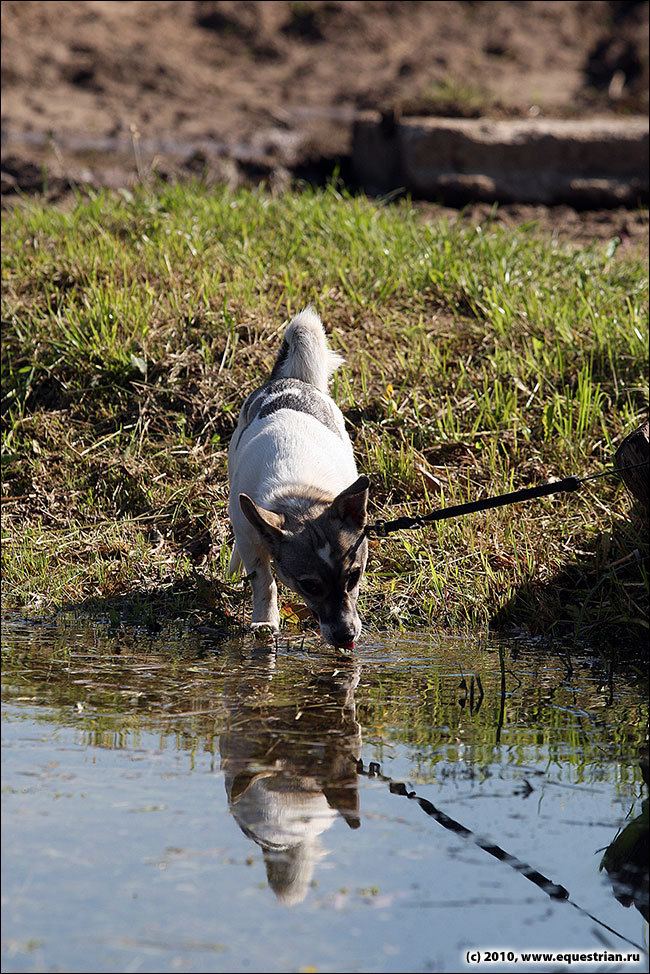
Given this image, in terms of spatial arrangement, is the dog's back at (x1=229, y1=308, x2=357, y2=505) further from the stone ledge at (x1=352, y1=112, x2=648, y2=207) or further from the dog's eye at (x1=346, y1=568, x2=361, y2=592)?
the stone ledge at (x1=352, y1=112, x2=648, y2=207)

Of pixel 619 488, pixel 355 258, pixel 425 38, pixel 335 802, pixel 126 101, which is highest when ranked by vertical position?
pixel 425 38

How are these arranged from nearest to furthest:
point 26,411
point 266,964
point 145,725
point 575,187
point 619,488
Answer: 1. point 266,964
2. point 145,725
3. point 619,488
4. point 26,411
5. point 575,187

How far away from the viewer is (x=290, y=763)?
10.6ft

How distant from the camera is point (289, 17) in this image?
13.1 m

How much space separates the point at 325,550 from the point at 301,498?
328mm

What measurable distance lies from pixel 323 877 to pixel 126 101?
1019cm

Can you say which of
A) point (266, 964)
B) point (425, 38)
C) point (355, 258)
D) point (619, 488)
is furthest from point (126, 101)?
point (266, 964)

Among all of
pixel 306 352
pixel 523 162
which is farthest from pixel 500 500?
pixel 523 162

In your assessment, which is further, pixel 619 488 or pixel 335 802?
pixel 619 488

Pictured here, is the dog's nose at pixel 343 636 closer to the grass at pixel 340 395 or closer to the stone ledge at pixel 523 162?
the grass at pixel 340 395

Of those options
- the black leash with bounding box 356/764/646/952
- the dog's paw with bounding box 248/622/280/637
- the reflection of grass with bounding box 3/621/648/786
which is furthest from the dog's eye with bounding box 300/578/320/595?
the black leash with bounding box 356/764/646/952

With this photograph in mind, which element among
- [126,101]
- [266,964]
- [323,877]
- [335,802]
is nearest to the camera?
[266,964]

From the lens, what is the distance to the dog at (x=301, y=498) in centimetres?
445

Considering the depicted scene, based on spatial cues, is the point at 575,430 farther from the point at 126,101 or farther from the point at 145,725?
the point at 126,101
